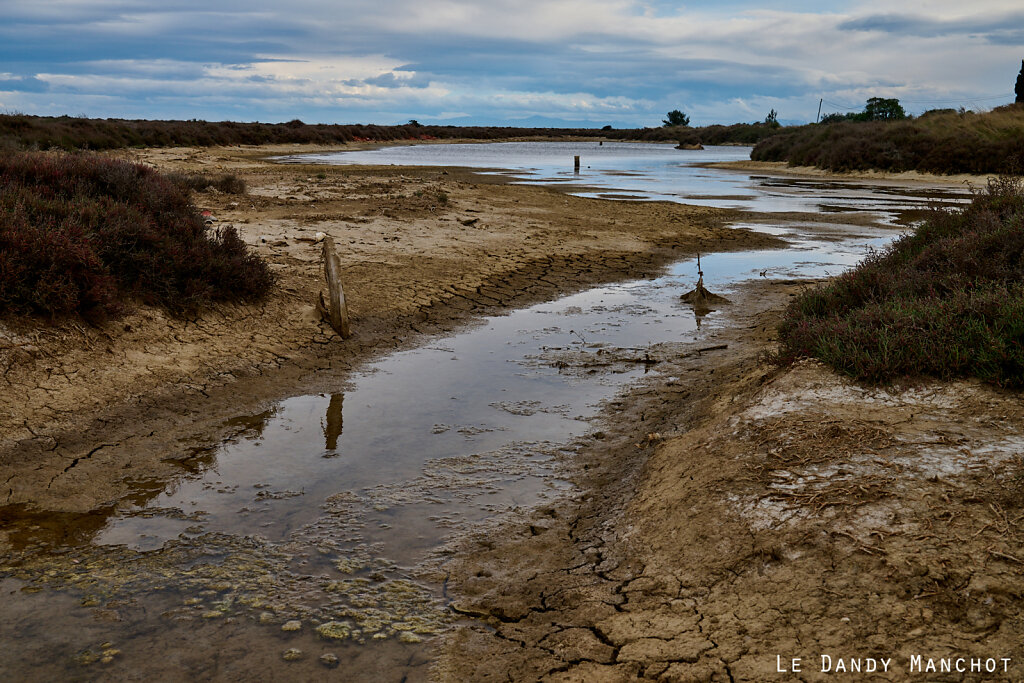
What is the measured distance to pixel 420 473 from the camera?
622cm

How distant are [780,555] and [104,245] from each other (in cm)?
786

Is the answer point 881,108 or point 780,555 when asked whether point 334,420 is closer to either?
point 780,555

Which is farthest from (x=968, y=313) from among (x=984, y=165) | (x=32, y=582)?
(x=984, y=165)

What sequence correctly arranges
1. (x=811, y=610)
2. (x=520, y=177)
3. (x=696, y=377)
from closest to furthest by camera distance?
(x=811, y=610)
(x=696, y=377)
(x=520, y=177)

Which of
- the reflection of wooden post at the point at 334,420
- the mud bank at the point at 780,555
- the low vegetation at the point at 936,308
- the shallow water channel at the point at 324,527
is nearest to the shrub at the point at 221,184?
the shallow water channel at the point at 324,527

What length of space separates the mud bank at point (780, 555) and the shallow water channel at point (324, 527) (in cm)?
49

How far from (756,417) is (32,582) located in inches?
205

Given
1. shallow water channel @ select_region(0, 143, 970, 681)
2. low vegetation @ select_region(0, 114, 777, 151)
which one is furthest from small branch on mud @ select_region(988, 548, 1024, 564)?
low vegetation @ select_region(0, 114, 777, 151)

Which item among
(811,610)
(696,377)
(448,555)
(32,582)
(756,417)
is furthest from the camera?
(696,377)

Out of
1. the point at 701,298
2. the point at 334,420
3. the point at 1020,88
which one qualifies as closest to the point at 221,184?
the point at 701,298

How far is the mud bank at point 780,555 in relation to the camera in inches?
133

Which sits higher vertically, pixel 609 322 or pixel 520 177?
pixel 520 177

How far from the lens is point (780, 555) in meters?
4.01

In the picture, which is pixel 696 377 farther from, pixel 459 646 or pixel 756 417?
pixel 459 646
